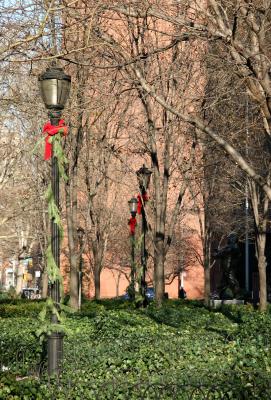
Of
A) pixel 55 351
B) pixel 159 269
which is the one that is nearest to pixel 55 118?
pixel 55 351

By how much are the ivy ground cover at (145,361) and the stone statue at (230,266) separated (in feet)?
80.7

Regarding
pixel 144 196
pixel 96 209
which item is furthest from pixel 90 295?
pixel 144 196

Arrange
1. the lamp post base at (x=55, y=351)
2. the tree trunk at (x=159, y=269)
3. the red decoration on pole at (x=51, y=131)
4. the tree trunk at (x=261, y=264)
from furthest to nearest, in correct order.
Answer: the tree trunk at (x=261, y=264) → the tree trunk at (x=159, y=269) → the red decoration on pole at (x=51, y=131) → the lamp post base at (x=55, y=351)

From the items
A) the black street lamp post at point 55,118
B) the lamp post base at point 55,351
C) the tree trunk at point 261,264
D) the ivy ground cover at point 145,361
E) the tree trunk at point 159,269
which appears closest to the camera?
the ivy ground cover at point 145,361

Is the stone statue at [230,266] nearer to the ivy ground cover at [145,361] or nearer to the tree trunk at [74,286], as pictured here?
the tree trunk at [74,286]

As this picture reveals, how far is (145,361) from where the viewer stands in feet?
36.3

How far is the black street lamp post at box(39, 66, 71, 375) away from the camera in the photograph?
1020cm

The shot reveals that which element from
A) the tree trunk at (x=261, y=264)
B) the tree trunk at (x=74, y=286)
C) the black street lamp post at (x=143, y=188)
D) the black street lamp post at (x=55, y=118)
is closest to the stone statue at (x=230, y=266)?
the tree trunk at (x=261, y=264)

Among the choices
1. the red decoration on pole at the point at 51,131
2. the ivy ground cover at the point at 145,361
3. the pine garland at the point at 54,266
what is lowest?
the ivy ground cover at the point at 145,361

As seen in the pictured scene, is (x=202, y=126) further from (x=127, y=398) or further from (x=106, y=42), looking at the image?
(x=127, y=398)

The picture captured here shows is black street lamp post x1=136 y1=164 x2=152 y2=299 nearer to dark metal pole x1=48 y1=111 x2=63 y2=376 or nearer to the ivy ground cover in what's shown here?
the ivy ground cover

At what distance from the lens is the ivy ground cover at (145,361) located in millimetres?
7566

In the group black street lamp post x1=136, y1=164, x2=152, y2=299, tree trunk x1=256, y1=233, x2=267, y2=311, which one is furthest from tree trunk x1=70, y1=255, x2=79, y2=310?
tree trunk x1=256, y1=233, x2=267, y2=311

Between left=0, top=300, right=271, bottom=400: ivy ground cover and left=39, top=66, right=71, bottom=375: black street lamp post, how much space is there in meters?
0.29
